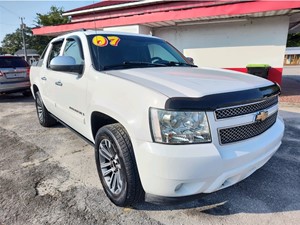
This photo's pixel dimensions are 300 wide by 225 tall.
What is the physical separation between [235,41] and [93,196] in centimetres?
906

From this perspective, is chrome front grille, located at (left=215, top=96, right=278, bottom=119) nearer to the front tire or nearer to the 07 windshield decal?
the front tire

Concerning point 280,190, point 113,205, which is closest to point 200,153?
point 113,205

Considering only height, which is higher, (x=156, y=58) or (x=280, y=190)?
(x=156, y=58)

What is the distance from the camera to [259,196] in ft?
8.53

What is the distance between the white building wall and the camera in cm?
896

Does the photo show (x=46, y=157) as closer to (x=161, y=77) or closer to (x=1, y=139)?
(x=1, y=139)

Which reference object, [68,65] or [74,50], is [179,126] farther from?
[74,50]

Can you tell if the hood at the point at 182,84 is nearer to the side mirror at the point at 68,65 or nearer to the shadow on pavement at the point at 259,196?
the side mirror at the point at 68,65

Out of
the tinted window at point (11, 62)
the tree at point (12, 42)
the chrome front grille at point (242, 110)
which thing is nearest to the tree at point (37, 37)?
the tree at point (12, 42)

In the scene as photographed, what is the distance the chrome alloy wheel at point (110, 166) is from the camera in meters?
2.38

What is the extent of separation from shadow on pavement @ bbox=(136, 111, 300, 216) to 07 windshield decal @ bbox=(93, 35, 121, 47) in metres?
2.05

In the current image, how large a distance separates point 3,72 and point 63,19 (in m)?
26.3

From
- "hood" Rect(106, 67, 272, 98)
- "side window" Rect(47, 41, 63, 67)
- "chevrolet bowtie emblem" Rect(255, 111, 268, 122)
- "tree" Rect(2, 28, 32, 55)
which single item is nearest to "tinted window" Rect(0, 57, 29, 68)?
"side window" Rect(47, 41, 63, 67)

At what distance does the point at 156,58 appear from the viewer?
347cm
